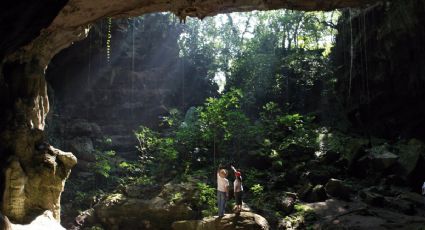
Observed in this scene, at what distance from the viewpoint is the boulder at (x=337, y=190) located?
14.7 metres

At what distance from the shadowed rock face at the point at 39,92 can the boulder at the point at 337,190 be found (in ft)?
24.9

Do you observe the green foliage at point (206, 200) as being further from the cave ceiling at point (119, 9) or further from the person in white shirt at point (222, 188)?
the cave ceiling at point (119, 9)

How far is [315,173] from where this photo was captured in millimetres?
Result: 16594

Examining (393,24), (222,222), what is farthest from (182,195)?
(393,24)

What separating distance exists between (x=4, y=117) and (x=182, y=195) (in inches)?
256

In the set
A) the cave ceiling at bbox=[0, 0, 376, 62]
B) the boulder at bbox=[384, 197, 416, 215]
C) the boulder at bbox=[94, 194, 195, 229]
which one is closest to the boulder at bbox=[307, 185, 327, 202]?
the boulder at bbox=[384, 197, 416, 215]

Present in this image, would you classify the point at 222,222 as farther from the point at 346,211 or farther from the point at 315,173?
the point at 315,173

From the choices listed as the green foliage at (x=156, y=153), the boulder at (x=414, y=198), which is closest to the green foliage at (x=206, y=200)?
the green foliage at (x=156, y=153)

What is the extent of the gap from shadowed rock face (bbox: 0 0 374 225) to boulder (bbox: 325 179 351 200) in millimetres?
7578

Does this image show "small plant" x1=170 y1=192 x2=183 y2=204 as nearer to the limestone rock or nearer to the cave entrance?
the limestone rock

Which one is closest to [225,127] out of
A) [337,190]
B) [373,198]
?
[337,190]

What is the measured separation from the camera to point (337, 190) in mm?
14828

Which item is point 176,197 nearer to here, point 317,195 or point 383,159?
point 317,195

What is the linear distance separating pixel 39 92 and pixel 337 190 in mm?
10802
